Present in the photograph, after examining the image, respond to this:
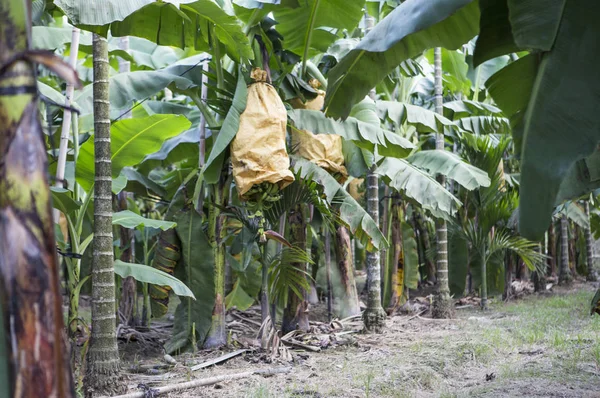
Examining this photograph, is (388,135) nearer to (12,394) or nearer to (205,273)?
(205,273)

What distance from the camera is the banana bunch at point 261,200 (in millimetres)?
5785

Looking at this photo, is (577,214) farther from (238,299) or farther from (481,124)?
(238,299)

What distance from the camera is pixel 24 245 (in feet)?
4.53

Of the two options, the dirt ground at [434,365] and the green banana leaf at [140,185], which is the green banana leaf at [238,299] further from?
the green banana leaf at [140,185]

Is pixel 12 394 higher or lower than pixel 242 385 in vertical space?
higher

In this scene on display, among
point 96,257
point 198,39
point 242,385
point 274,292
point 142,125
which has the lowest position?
point 242,385

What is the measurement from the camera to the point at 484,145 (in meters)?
9.13

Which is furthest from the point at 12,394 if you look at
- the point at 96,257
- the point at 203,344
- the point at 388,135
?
the point at 388,135

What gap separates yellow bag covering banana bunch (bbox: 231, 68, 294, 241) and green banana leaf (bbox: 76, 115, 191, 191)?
0.61m

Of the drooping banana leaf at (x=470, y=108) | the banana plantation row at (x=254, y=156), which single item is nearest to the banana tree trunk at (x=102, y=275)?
the banana plantation row at (x=254, y=156)

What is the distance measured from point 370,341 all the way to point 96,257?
355cm

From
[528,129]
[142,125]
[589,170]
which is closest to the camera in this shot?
[528,129]

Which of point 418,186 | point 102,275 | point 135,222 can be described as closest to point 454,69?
point 418,186

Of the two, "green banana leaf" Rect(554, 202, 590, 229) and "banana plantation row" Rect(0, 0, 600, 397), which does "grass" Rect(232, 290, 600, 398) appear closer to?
"banana plantation row" Rect(0, 0, 600, 397)
